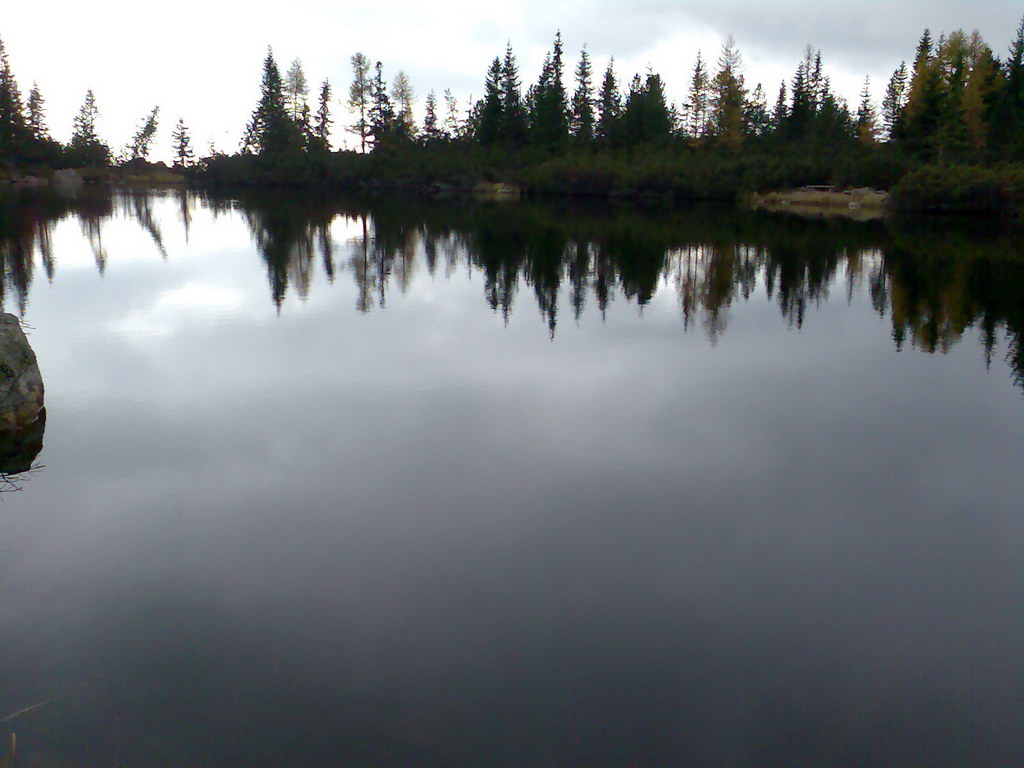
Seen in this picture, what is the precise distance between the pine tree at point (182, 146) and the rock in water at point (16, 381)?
2608 inches

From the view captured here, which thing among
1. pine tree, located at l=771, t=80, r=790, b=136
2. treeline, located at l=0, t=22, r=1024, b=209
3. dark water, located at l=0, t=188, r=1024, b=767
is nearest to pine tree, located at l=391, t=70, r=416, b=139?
treeline, located at l=0, t=22, r=1024, b=209

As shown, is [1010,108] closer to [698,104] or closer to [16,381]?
[698,104]

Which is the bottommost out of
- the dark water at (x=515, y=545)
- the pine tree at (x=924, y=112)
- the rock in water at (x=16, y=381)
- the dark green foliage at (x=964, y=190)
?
the dark water at (x=515, y=545)

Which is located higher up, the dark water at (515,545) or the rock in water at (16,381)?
the rock in water at (16,381)

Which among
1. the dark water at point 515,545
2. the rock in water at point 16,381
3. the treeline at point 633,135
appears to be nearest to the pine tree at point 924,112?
the treeline at point 633,135

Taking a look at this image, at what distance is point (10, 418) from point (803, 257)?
15.7 meters

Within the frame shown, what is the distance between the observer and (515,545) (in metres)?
4.57

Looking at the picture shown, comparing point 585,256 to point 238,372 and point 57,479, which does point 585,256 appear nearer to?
point 238,372

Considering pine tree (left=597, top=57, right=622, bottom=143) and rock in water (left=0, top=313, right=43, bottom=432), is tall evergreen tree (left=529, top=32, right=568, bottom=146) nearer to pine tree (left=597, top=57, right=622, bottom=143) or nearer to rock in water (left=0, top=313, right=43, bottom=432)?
pine tree (left=597, top=57, right=622, bottom=143)

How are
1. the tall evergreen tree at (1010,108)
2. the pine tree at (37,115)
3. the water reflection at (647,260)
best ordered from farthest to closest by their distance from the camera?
the pine tree at (37,115) < the tall evergreen tree at (1010,108) < the water reflection at (647,260)

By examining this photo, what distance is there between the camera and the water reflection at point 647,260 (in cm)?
1215

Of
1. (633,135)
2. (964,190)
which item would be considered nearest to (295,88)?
(633,135)

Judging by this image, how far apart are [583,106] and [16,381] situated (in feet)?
178

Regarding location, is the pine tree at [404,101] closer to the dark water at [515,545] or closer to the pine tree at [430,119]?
the pine tree at [430,119]
